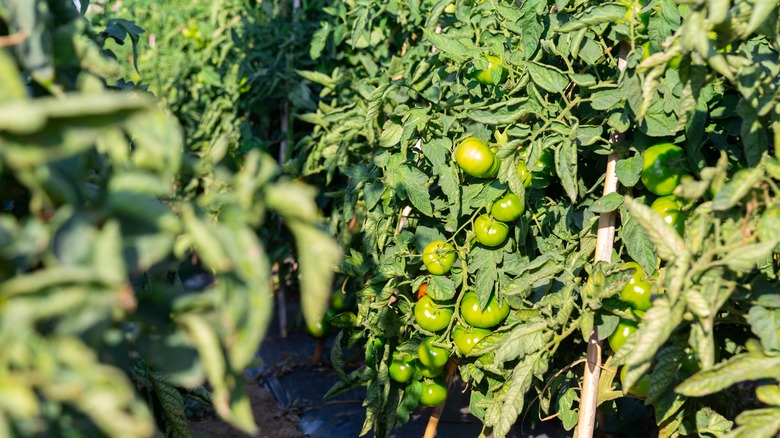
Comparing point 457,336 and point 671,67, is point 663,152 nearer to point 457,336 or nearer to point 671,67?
point 671,67

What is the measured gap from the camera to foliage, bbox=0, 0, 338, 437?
605 millimetres

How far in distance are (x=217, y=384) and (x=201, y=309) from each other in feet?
0.27

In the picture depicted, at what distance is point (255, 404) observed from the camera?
114 inches

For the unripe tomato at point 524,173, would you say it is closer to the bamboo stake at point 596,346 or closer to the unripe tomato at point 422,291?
the bamboo stake at point 596,346

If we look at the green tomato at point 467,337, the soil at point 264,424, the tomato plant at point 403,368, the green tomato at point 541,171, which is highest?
the green tomato at point 541,171

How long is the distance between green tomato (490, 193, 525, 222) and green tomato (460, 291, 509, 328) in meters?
0.20

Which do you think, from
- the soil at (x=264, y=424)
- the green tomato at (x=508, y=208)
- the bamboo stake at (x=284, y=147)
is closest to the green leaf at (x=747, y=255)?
the green tomato at (x=508, y=208)

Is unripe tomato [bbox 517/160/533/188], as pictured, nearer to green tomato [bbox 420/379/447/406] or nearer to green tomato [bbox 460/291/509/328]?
green tomato [bbox 460/291/509/328]

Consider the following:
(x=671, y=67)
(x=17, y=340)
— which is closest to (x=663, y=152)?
(x=671, y=67)

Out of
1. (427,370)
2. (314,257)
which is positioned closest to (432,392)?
(427,370)

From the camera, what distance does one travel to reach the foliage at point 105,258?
605mm

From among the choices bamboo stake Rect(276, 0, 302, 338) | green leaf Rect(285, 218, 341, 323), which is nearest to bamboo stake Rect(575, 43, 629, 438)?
green leaf Rect(285, 218, 341, 323)

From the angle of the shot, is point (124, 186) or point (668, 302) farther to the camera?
point (668, 302)

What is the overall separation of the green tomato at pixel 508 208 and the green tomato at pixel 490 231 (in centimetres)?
3
